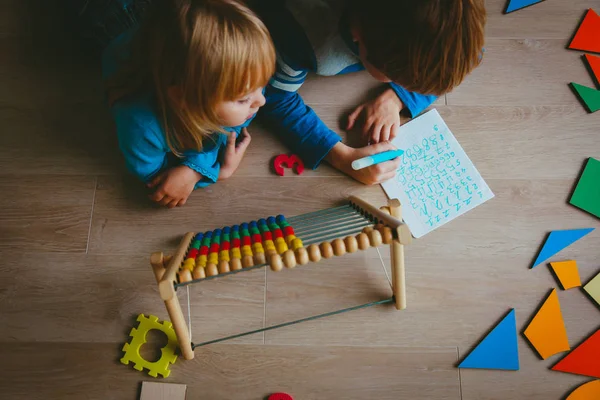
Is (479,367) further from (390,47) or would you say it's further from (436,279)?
(390,47)

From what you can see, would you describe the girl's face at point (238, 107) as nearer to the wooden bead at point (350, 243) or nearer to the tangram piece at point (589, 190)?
the wooden bead at point (350, 243)

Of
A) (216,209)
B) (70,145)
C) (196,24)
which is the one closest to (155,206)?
(216,209)

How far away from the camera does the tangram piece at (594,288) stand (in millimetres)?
955

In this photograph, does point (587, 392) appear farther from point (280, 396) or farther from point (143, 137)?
point (143, 137)

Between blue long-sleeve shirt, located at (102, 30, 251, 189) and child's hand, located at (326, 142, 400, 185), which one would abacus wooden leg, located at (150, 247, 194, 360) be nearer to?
blue long-sleeve shirt, located at (102, 30, 251, 189)

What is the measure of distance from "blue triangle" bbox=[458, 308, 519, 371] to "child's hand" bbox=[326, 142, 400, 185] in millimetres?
359

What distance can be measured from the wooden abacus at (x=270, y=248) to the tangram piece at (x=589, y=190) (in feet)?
1.40

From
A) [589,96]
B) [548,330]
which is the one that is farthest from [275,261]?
[589,96]

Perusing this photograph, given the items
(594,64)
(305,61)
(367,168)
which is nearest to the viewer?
(305,61)

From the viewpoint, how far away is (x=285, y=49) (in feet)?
2.89

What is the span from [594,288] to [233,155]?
0.75 m

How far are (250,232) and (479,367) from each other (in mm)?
493

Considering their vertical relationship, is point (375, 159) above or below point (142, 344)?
above

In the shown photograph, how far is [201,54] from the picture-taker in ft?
2.18
